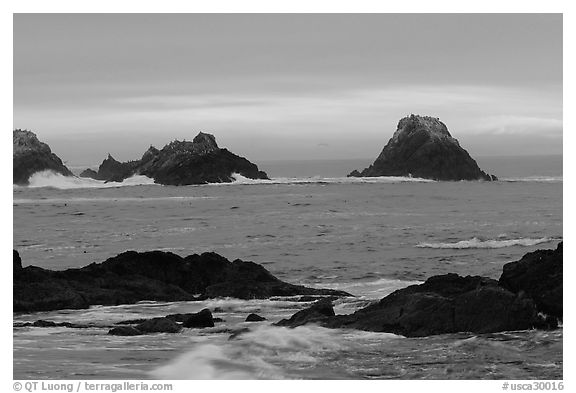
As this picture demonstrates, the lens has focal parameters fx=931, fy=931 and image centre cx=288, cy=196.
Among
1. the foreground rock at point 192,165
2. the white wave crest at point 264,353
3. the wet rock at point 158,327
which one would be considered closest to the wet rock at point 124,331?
the wet rock at point 158,327

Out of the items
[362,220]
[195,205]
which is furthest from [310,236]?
[195,205]

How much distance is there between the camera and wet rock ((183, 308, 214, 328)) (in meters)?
20.4

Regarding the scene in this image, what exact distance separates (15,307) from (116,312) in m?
2.59

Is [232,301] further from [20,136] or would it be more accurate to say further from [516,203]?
[20,136]

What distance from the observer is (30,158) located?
129 metres

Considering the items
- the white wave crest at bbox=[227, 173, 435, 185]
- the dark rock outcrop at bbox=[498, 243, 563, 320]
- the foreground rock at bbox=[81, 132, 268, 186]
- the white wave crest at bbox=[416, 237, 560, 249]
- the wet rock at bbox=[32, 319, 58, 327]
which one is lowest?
the white wave crest at bbox=[416, 237, 560, 249]

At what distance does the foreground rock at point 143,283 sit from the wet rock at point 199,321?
441 centimetres

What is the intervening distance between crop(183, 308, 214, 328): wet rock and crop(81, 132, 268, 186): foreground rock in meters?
103

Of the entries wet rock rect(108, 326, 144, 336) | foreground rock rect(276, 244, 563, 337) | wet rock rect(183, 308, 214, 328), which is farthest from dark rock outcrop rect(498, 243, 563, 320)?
wet rock rect(108, 326, 144, 336)

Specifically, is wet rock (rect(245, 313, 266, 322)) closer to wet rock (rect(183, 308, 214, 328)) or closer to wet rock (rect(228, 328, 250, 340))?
wet rock (rect(183, 308, 214, 328))

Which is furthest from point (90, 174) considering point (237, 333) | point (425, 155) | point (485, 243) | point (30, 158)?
point (237, 333)

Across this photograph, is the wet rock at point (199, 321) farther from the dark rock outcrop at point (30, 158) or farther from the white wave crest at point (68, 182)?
the dark rock outcrop at point (30, 158)

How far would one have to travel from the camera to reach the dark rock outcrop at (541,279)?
18.7m

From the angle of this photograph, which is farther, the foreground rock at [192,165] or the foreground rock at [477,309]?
the foreground rock at [192,165]
